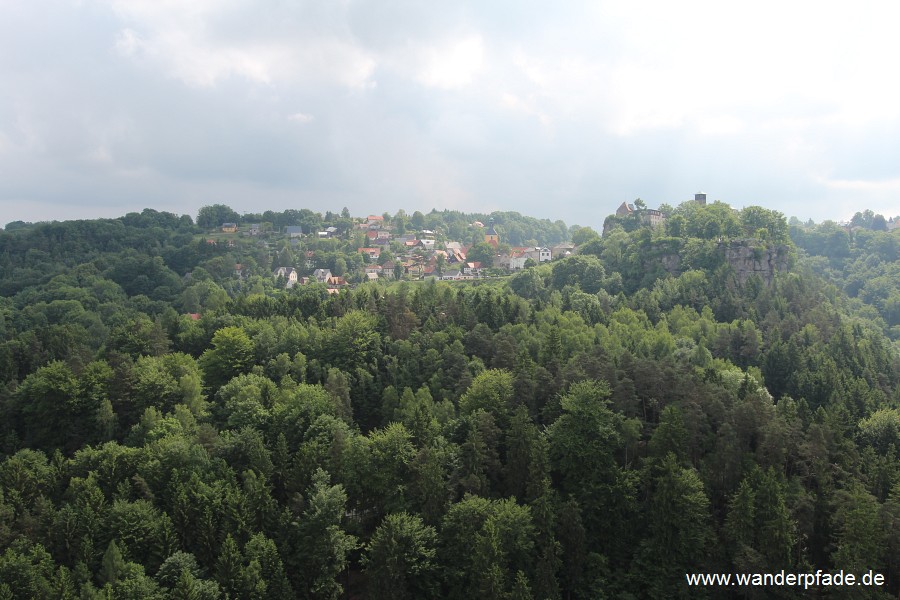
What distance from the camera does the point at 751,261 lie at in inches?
3693

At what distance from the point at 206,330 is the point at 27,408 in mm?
18742

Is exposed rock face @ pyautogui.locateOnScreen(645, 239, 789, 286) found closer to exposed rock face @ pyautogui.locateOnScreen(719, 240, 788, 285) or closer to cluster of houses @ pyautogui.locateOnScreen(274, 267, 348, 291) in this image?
exposed rock face @ pyautogui.locateOnScreen(719, 240, 788, 285)

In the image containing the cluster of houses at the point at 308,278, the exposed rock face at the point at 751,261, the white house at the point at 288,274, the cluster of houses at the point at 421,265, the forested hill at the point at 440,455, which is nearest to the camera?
the forested hill at the point at 440,455

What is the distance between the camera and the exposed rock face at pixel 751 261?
93312mm

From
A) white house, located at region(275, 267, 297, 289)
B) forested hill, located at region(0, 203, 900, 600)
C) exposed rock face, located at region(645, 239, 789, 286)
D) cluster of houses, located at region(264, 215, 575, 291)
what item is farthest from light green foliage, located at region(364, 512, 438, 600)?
white house, located at region(275, 267, 297, 289)

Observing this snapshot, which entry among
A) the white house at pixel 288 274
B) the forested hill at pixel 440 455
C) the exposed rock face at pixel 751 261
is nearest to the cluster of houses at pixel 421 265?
the white house at pixel 288 274

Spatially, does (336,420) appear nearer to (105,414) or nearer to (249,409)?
(249,409)

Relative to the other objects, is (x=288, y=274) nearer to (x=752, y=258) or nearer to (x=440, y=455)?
(x=752, y=258)

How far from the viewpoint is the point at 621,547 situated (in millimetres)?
38375

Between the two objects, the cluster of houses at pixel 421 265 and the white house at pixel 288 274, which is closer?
the white house at pixel 288 274

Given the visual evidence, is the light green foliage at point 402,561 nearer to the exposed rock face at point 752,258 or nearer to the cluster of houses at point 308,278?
the exposed rock face at point 752,258

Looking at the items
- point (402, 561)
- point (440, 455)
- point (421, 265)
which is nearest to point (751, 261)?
point (440, 455)

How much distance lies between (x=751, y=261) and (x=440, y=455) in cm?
7270

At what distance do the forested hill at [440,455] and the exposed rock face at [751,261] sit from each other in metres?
18.1
